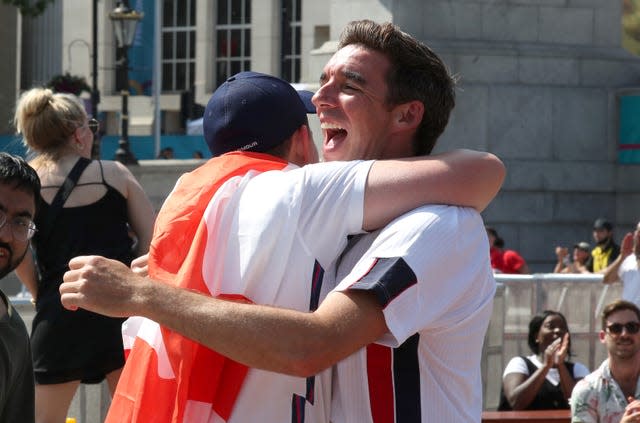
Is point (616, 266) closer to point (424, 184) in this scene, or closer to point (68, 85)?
point (424, 184)

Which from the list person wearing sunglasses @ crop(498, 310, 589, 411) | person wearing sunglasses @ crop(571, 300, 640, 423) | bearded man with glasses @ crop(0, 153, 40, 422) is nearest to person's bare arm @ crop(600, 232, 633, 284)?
Answer: person wearing sunglasses @ crop(498, 310, 589, 411)

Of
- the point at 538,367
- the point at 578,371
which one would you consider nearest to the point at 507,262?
the point at 578,371

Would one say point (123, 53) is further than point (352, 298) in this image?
Yes

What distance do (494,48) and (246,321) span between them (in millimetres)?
12952

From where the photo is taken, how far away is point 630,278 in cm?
1066

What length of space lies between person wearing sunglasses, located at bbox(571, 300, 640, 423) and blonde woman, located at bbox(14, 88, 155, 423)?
261cm

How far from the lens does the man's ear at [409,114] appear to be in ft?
9.72

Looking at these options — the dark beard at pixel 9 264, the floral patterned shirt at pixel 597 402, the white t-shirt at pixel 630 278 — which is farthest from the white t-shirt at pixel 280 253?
the white t-shirt at pixel 630 278

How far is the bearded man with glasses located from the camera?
347 cm

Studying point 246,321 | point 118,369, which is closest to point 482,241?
point 246,321

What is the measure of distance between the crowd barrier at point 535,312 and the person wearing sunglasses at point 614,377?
56.0 inches

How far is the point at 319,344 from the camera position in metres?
2.55

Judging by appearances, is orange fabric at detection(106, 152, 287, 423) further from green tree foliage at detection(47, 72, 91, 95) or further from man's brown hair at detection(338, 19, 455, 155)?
green tree foliage at detection(47, 72, 91, 95)

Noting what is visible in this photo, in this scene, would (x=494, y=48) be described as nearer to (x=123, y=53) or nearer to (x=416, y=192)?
(x=123, y=53)
